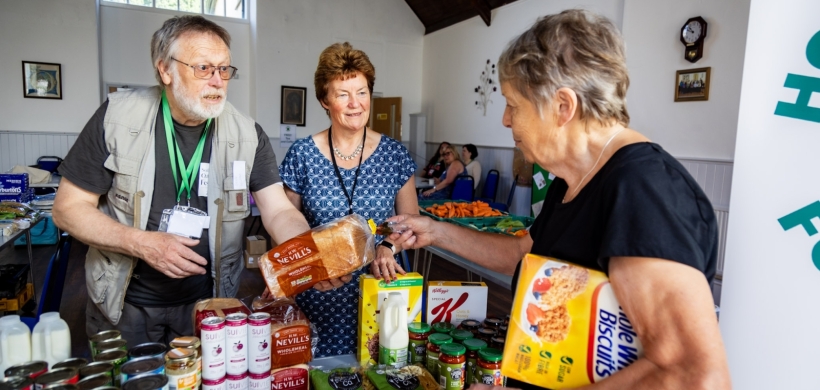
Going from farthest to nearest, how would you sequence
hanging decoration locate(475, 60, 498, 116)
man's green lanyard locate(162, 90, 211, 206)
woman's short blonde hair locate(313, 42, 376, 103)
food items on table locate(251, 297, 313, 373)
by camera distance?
hanging decoration locate(475, 60, 498, 116) < woman's short blonde hair locate(313, 42, 376, 103) < man's green lanyard locate(162, 90, 211, 206) < food items on table locate(251, 297, 313, 373)

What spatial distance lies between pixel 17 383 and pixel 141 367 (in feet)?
0.63

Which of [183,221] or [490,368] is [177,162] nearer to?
[183,221]

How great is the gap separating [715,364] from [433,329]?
29.3 inches

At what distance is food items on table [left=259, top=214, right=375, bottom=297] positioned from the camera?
1.37 metres

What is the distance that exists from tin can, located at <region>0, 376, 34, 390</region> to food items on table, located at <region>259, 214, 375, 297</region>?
0.57m

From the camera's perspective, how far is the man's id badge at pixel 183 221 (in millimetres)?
1598

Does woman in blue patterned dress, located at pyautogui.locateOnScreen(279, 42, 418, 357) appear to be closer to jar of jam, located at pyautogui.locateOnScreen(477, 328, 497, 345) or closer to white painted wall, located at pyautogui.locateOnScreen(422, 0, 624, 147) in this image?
jar of jam, located at pyautogui.locateOnScreen(477, 328, 497, 345)

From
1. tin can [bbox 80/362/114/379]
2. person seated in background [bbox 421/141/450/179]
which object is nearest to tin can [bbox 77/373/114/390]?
tin can [bbox 80/362/114/379]

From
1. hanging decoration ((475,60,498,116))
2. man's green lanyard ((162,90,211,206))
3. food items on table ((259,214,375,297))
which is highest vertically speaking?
hanging decoration ((475,60,498,116))

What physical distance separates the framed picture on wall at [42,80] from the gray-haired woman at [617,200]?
9.54 meters

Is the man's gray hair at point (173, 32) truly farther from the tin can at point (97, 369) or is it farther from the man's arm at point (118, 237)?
the tin can at point (97, 369)

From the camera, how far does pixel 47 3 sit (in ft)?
26.5

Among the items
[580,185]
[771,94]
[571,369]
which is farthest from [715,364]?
[771,94]

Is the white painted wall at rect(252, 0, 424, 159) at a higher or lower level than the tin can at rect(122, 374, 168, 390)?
higher
